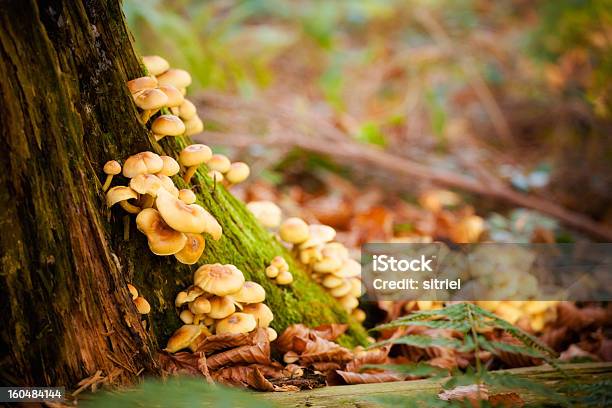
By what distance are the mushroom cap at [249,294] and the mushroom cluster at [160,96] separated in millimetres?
657

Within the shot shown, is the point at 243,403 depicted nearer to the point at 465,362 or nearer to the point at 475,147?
the point at 465,362

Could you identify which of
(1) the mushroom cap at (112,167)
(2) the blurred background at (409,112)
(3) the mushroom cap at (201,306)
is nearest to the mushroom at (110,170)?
(1) the mushroom cap at (112,167)

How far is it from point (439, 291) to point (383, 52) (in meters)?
7.63

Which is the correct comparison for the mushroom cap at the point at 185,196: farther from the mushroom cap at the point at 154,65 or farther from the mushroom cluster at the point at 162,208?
the mushroom cap at the point at 154,65

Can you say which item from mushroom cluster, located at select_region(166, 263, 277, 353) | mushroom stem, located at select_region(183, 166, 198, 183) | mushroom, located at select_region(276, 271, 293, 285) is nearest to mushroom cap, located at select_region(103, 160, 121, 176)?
mushroom stem, located at select_region(183, 166, 198, 183)

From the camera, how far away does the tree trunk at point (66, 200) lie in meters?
1.68

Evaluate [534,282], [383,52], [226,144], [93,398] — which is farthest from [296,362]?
[383,52]

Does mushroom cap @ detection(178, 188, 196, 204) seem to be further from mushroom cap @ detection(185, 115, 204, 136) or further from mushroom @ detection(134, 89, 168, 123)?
mushroom cap @ detection(185, 115, 204, 136)

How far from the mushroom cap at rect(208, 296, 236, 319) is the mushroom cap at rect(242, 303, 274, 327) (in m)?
0.14

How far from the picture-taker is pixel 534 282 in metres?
3.48

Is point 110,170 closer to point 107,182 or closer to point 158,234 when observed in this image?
point 107,182

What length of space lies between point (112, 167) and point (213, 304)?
629 mm

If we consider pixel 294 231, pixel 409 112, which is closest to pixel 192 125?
pixel 294 231

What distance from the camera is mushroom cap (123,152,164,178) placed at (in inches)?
77.4
